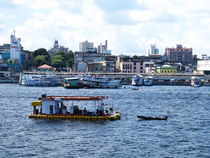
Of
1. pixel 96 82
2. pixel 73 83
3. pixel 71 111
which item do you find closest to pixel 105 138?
pixel 71 111

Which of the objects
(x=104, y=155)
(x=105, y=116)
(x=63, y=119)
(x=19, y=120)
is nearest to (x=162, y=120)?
(x=105, y=116)

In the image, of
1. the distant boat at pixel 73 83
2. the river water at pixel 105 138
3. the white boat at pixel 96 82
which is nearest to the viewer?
the river water at pixel 105 138

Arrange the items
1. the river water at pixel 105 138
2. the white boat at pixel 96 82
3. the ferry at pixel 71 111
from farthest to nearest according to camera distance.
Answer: the white boat at pixel 96 82, the ferry at pixel 71 111, the river water at pixel 105 138

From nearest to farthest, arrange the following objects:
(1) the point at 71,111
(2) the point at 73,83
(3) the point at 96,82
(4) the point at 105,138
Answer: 1. (4) the point at 105,138
2. (1) the point at 71,111
3. (2) the point at 73,83
4. (3) the point at 96,82

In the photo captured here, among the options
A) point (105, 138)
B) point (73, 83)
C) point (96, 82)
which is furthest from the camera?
point (96, 82)

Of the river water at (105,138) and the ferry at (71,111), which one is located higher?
the ferry at (71,111)

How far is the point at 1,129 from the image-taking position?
191 feet

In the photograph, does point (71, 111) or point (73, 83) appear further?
point (73, 83)

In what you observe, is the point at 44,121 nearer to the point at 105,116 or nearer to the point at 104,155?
the point at 105,116

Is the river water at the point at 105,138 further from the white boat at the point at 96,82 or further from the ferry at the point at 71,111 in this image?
the white boat at the point at 96,82

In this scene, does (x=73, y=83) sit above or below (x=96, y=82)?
below

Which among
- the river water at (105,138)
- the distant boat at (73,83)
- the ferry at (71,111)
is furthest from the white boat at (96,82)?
the ferry at (71,111)

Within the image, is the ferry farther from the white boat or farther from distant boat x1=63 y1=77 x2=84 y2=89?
the white boat

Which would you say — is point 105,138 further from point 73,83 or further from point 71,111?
point 73,83
